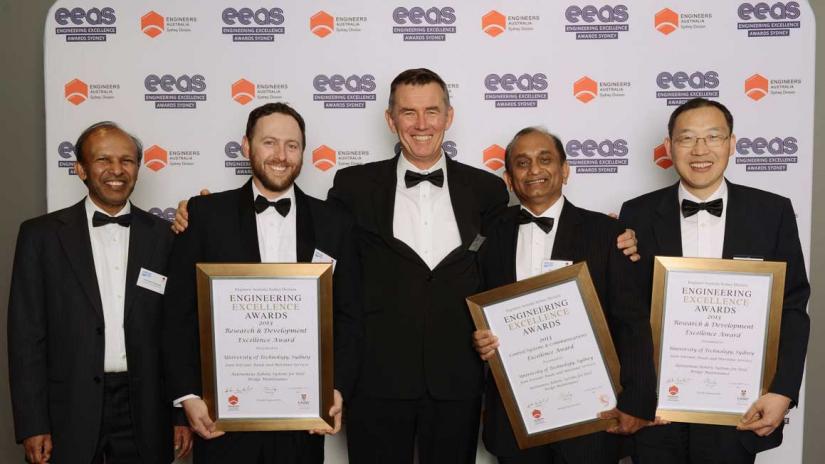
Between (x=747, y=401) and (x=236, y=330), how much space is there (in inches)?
90.3

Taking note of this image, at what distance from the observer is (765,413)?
9.73 feet

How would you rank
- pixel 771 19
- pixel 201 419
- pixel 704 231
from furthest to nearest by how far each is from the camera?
pixel 771 19 < pixel 704 231 < pixel 201 419

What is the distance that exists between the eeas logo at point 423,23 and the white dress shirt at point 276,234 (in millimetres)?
1691

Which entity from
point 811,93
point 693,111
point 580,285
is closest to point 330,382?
point 580,285

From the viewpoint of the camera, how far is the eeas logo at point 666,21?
4.29 m

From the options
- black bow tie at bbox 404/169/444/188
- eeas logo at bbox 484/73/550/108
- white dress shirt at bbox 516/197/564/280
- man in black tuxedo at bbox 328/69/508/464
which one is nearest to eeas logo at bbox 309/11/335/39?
eeas logo at bbox 484/73/550/108

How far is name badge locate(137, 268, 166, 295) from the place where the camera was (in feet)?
10.3

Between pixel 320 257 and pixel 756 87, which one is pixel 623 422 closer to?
pixel 320 257

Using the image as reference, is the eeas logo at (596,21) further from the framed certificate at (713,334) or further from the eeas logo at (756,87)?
the framed certificate at (713,334)

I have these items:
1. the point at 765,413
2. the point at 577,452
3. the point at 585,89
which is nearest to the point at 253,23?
the point at 585,89

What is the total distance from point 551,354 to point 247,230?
149cm

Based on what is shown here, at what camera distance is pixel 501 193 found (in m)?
3.50

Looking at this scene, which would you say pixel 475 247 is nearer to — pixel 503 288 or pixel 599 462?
pixel 503 288

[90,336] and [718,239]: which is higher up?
[718,239]
